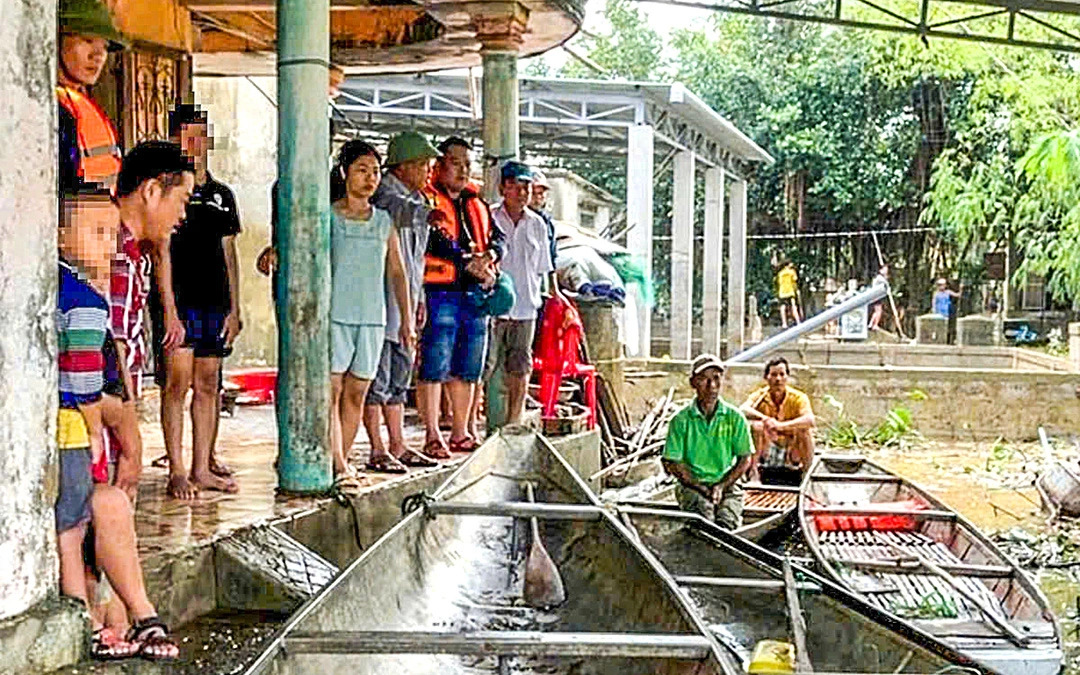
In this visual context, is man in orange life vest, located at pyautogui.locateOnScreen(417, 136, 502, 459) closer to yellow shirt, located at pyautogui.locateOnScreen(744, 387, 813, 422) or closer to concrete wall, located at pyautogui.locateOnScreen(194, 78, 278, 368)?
yellow shirt, located at pyautogui.locateOnScreen(744, 387, 813, 422)

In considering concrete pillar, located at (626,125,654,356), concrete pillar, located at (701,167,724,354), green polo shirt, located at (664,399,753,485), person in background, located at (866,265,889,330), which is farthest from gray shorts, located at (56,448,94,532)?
person in background, located at (866,265,889,330)

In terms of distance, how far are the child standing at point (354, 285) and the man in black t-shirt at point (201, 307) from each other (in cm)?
55

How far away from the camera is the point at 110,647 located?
3.62 metres

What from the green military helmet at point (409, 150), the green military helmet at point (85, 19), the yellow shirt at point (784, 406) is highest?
the green military helmet at point (85, 19)

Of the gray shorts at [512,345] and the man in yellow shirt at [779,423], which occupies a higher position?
the gray shorts at [512,345]

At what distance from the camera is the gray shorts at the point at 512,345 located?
26.6 ft

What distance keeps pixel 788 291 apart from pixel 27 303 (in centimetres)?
2640

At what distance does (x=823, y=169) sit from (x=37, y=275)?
88.4 feet

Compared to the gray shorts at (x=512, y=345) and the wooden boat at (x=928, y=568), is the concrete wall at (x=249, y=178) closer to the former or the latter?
the gray shorts at (x=512, y=345)

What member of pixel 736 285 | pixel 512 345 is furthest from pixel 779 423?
pixel 736 285

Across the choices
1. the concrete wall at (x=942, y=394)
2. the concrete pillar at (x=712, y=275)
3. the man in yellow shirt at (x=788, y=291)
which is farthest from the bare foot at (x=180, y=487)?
the man in yellow shirt at (x=788, y=291)

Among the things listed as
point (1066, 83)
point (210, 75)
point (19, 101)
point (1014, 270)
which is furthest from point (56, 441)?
point (1014, 270)

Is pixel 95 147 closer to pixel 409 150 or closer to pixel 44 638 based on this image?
pixel 44 638

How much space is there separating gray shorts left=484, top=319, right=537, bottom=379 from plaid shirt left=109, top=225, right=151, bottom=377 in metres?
3.97
